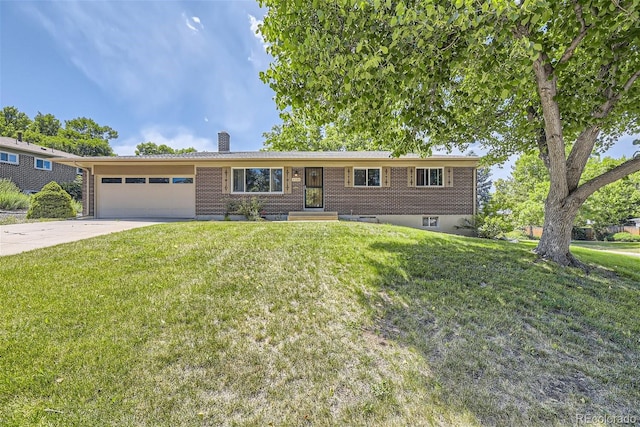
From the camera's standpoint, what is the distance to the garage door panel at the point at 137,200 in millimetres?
13016

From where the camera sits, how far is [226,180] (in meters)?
Result: 12.5

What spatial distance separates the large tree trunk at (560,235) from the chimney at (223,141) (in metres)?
15.3

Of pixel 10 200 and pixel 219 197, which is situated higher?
pixel 219 197

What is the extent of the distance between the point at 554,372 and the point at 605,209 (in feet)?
82.6

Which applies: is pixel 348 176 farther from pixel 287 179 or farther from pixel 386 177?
pixel 287 179

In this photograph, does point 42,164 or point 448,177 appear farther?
point 42,164

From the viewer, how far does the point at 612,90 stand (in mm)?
5129

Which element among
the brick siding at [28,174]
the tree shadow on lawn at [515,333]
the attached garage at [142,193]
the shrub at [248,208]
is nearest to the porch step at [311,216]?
the shrub at [248,208]

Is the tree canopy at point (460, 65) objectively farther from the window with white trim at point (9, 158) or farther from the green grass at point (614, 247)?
the window with white trim at point (9, 158)

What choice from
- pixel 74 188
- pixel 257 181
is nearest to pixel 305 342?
pixel 257 181

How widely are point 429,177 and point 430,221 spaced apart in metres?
1.94

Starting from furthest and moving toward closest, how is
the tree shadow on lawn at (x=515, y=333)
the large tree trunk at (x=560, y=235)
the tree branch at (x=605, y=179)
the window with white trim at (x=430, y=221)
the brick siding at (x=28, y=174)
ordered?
the brick siding at (x=28, y=174) < the window with white trim at (x=430, y=221) < the large tree trunk at (x=560, y=235) < the tree branch at (x=605, y=179) < the tree shadow on lawn at (x=515, y=333)

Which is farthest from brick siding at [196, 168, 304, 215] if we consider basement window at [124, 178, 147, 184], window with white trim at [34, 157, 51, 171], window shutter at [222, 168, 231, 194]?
window with white trim at [34, 157, 51, 171]

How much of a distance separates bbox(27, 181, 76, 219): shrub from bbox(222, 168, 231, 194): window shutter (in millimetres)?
6934
